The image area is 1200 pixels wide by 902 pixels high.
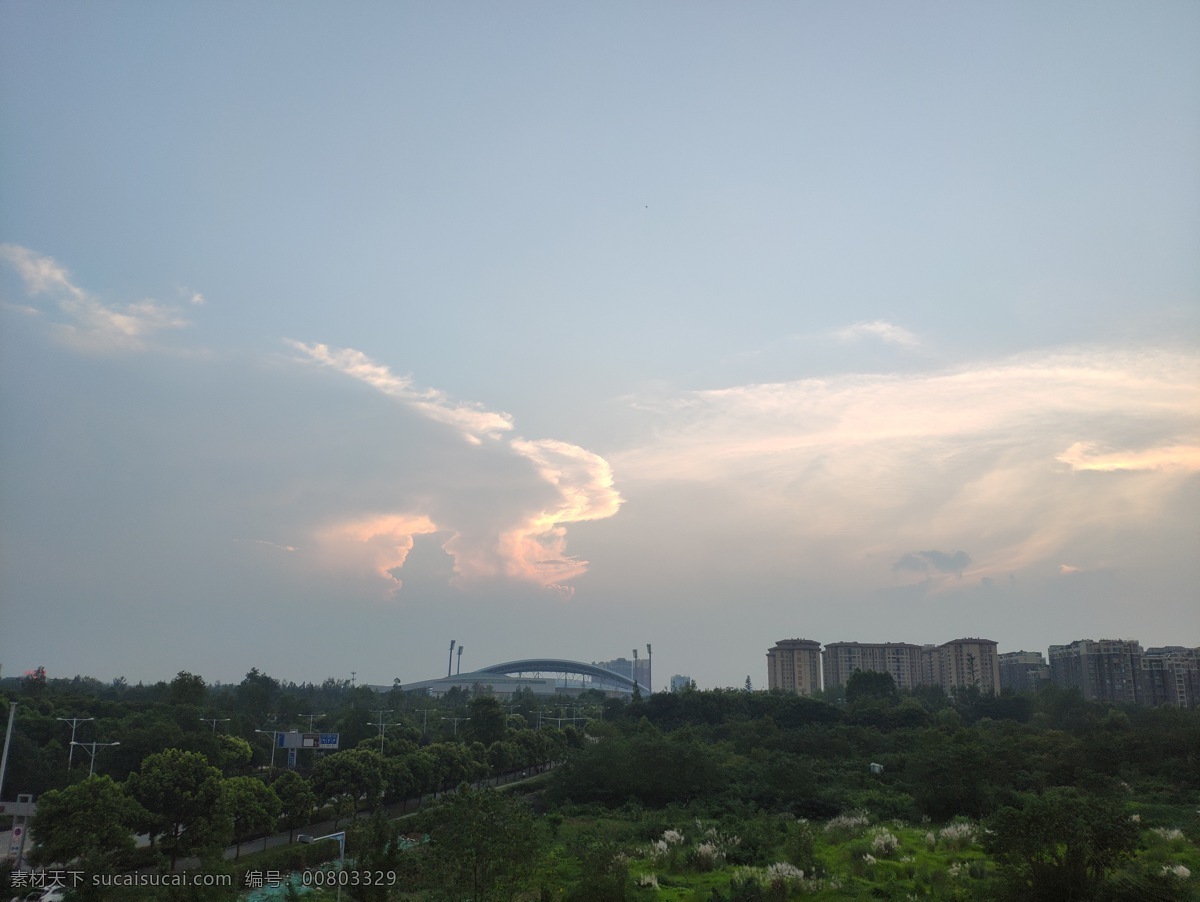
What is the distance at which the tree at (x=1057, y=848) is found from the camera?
1897 centimetres

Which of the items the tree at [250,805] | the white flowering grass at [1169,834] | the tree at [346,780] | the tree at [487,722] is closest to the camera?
the white flowering grass at [1169,834]

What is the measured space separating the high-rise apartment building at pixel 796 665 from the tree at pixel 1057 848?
11652cm

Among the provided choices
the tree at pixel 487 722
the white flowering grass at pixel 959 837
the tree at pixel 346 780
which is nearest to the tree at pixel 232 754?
the tree at pixel 346 780

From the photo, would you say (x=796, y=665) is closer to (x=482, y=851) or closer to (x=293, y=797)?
(x=293, y=797)

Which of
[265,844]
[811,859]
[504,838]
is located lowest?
[265,844]

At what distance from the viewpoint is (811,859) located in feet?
81.7

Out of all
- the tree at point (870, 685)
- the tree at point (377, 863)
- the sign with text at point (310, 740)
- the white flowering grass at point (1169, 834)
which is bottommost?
the sign with text at point (310, 740)

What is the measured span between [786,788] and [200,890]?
99.7ft

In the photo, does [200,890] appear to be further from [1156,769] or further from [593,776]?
[1156,769]

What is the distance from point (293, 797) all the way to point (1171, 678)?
11896 cm

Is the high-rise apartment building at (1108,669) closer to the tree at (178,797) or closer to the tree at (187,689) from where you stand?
the tree at (187,689)

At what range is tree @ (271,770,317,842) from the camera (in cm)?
3600

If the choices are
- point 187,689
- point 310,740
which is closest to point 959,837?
point 310,740

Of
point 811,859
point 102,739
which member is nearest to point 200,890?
point 811,859
